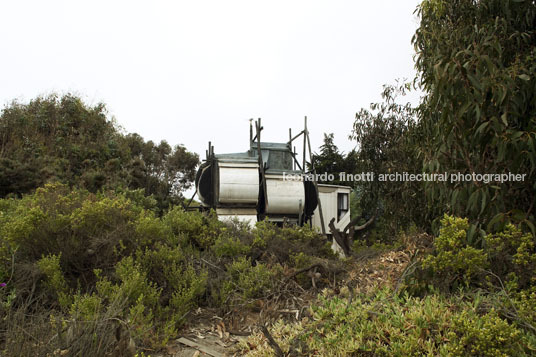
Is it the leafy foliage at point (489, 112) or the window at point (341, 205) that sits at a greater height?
the leafy foliage at point (489, 112)

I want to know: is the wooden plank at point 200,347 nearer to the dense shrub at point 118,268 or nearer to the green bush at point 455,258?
the dense shrub at point 118,268

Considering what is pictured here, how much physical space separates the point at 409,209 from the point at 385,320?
6.37 metres

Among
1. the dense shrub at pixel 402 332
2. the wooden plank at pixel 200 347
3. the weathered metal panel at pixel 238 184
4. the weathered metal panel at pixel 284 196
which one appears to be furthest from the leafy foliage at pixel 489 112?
the weathered metal panel at pixel 284 196

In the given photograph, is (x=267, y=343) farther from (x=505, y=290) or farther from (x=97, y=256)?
(x=97, y=256)

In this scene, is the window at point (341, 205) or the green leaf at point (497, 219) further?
the window at point (341, 205)

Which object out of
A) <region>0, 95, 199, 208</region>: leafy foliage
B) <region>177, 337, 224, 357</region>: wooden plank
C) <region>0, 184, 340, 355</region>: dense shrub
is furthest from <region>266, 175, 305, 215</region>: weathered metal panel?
<region>177, 337, 224, 357</region>: wooden plank

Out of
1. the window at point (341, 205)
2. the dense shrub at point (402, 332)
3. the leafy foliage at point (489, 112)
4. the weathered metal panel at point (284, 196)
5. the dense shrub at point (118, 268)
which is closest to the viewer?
the dense shrub at point (402, 332)

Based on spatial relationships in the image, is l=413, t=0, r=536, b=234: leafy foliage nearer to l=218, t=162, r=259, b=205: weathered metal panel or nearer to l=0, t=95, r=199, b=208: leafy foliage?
l=218, t=162, r=259, b=205: weathered metal panel

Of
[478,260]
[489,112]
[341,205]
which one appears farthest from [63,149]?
[478,260]

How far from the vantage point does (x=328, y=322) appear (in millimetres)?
4086

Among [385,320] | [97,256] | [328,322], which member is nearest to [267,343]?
[328,322]

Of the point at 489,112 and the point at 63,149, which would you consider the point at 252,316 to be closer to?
the point at 489,112

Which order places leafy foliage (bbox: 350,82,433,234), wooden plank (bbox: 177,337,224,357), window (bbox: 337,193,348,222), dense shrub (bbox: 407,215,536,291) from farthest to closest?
1. window (bbox: 337,193,348,222)
2. leafy foliage (bbox: 350,82,433,234)
3. wooden plank (bbox: 177,337,224,357)
4. dense shrub (bbox: 407,215,536,291)

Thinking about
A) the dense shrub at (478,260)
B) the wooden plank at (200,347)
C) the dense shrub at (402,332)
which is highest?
the dense shrub at (478,260)
